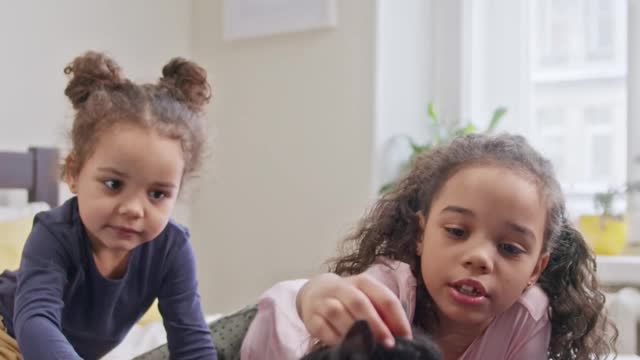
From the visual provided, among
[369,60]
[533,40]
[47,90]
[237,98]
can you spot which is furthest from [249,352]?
[533,40]

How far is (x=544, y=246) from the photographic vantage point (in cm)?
103

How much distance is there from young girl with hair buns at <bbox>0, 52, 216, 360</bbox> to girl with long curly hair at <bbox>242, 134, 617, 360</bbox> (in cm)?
16

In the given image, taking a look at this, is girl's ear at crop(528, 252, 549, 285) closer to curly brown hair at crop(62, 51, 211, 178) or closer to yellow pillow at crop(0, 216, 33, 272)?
curly brown hair at crop(62, 51, 211, 178)

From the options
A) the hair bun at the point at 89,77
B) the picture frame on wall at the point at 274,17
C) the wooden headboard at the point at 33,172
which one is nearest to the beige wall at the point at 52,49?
Result: the wooden headboard at the point at 33,172

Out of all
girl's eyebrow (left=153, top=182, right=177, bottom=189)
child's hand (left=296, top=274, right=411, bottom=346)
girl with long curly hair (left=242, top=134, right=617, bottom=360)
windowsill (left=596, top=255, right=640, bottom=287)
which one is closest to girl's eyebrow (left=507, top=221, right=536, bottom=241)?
girl with long curly hair (left=242, top=134, right=617, bottom=360)

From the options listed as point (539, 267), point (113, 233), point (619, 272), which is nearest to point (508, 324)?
point (539, 267)

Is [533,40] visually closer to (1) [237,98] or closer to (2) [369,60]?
(2) [369,60]

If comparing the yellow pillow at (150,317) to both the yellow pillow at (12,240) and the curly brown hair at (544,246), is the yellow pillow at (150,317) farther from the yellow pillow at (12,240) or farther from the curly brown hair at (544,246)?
the curly brown hair at (544,246)

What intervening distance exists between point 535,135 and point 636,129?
0.35m

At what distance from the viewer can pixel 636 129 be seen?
234 centimetres

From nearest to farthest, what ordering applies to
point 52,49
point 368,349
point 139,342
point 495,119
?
1. point 368,349
2. point 139,342
3. point 52,49
4. point 495,119

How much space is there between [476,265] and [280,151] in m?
1.71

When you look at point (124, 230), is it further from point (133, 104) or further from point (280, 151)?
point (280, 151)

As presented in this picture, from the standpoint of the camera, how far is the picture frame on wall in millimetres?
2488
